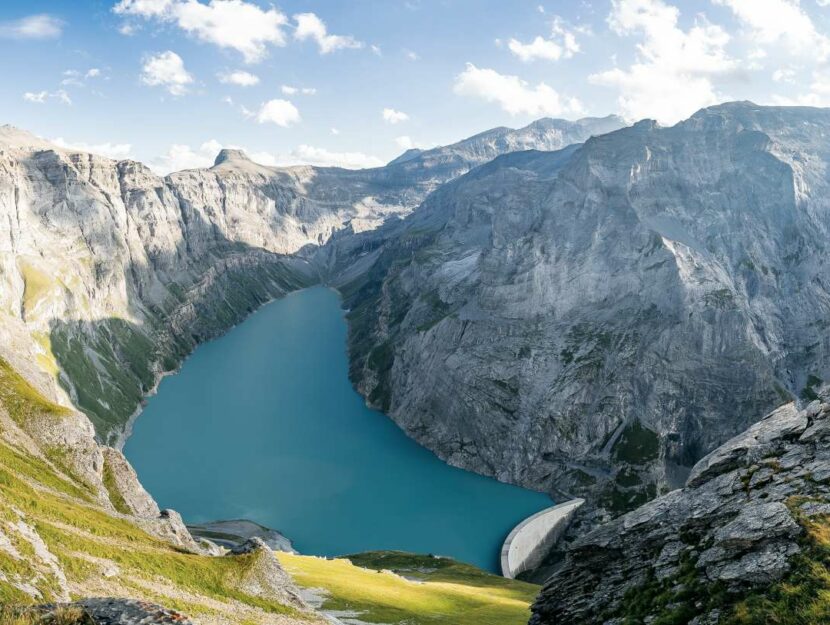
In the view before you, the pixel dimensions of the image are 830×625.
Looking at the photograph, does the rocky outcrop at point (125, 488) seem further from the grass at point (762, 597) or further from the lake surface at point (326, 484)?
the grass at point (762, 597)

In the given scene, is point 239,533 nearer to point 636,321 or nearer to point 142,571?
point 142,571

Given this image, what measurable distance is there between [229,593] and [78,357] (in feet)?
604

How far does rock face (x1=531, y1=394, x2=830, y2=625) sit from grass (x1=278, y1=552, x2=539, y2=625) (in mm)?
24403

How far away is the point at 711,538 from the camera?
25.6 meters

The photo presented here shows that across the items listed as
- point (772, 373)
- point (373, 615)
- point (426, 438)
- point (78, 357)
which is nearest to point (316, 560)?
point (373, 615)

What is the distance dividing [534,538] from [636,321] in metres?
68.5

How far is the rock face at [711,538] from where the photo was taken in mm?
22147

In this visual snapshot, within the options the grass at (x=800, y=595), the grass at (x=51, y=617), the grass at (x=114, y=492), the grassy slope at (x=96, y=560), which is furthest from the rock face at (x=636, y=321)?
the grass at (x=51, y=617)

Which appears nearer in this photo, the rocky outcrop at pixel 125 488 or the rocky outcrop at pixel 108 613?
the rocky outcrop at pixel 108 613

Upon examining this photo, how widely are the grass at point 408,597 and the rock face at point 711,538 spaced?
24403 mm

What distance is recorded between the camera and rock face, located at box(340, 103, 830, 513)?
13438cm

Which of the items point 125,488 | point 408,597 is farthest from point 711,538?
point 125,488

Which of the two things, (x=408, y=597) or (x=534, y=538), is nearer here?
(x=408, y=597)

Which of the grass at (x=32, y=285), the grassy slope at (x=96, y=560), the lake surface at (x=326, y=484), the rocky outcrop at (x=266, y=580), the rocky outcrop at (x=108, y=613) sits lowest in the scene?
the lake surface at (x=326, y=484)
